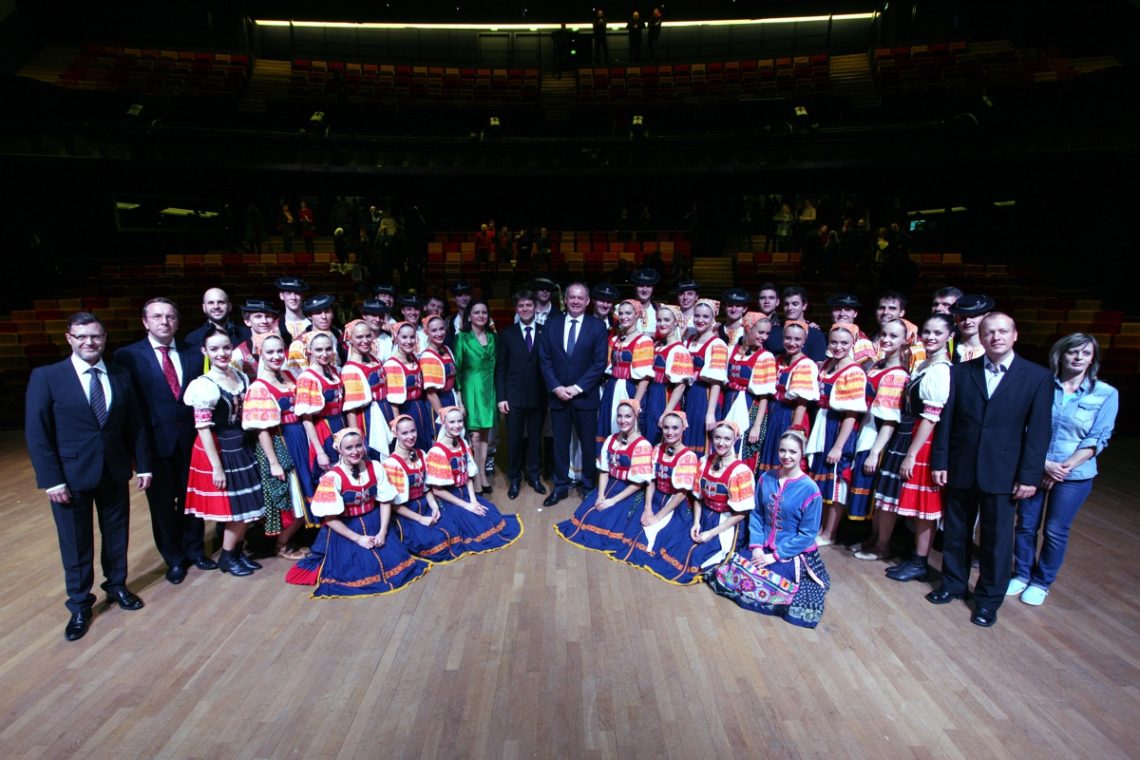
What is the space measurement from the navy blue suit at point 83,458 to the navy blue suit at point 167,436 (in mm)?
177

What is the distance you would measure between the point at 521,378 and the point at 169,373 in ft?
7.80

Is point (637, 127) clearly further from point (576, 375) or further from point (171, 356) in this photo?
point (171, 356)

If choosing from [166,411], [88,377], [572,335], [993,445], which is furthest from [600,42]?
[88,377]

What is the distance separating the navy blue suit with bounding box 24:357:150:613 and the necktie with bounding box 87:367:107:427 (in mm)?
26

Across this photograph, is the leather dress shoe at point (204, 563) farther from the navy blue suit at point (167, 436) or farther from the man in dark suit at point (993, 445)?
the man in dark suit at point (993, 445)

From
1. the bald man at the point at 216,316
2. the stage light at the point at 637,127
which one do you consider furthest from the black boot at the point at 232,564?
the stage light at the point at 637,127

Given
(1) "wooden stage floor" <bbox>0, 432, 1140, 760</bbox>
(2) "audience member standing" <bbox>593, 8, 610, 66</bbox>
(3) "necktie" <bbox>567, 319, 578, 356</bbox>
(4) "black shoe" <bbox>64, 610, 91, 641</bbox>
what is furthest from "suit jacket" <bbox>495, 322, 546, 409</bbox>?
(2) "audience member standing" <bbox>593, 8, 610, 66</bbox>

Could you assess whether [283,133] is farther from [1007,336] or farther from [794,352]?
[1007,336]

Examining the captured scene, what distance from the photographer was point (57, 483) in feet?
9.50

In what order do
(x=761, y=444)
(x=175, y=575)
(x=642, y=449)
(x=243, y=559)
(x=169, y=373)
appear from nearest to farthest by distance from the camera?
(x=169, y=373)
(x=175, y=575)
(x=243, y=559)
(x=642, y=449)
(x=761, y=444)

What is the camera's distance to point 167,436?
341 cm

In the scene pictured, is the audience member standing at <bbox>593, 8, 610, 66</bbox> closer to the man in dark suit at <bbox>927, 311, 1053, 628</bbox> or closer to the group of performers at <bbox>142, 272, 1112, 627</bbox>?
the group of performers at <bbox>142, 272, 1112, 627</bbox>

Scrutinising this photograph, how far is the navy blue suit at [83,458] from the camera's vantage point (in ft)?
9.38

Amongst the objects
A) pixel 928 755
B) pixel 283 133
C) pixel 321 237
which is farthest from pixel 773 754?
pixel 321 237
